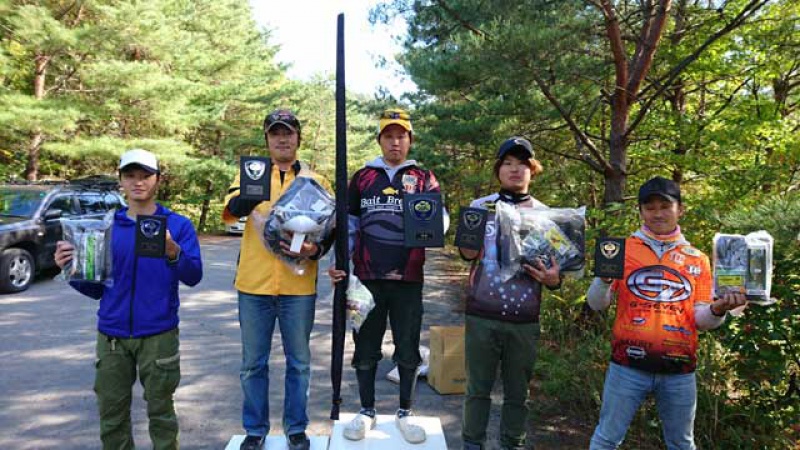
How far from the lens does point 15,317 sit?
6.72 m

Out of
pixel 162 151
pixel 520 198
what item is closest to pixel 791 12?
pixel 520 198

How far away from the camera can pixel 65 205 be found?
30.1 ft

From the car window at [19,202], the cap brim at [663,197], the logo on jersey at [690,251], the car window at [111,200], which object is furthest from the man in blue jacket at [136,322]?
the car window at [111,200]

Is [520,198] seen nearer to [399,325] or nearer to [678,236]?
[678,236]

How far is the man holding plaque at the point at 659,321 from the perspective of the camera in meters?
2.44

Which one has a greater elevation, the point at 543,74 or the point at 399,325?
the point at 543,74

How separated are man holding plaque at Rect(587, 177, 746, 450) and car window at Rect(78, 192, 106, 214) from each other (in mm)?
10056

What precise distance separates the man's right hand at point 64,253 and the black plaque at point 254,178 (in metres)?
0.89

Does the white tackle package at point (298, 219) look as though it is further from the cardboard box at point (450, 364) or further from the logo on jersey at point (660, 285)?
the cardboard box at point (450, 364)

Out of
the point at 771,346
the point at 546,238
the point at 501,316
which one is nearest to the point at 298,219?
the point at 501,316

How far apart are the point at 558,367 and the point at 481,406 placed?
7.27 feet

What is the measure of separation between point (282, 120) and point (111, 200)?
30.2ft

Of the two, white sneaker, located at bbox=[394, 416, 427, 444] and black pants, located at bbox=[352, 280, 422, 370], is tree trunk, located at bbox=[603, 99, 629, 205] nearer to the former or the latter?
black pants, located at bbox=[352, 280, 422, 370]

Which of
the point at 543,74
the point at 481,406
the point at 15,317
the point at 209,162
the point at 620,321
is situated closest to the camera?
the point at 620,321
